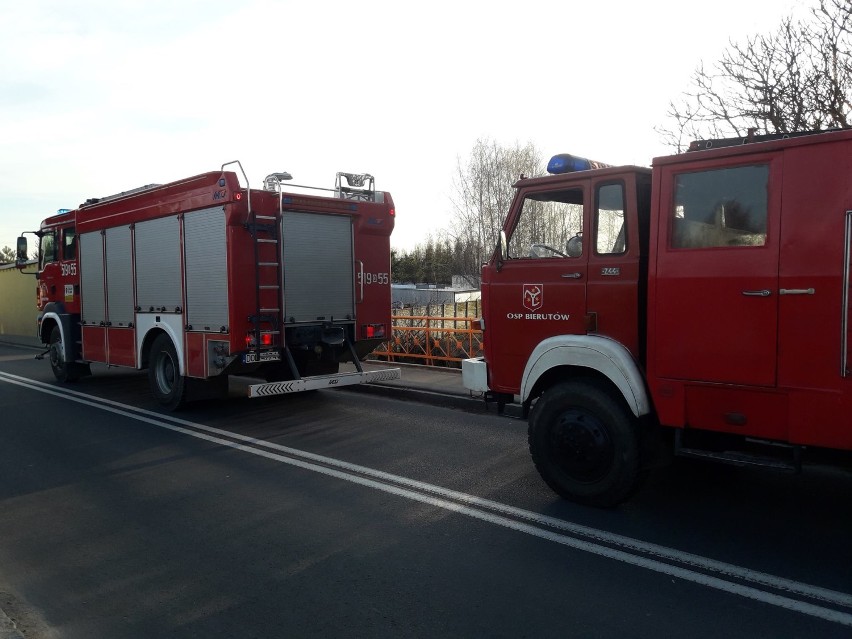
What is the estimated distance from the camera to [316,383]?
30.9 ft

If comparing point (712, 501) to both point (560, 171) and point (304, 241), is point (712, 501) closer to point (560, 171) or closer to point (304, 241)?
point (560, 171)

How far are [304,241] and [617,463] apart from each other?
5776mm

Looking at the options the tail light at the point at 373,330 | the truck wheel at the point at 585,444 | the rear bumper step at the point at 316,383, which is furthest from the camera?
the tail light at the point at 373,330

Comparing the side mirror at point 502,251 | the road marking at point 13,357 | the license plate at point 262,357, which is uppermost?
the side mirror at point 502,251

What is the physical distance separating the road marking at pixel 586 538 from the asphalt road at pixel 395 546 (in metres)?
0.02

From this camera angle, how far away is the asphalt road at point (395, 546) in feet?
12.6

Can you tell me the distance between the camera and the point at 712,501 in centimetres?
562

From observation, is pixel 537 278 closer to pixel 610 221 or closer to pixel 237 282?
pixel 610 221

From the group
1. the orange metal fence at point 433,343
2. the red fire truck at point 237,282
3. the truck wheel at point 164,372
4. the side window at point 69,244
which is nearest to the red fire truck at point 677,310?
the red fire truck at point 237,282

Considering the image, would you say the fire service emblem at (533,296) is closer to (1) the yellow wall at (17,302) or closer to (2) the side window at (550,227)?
→ (2) the side window at (550,227)

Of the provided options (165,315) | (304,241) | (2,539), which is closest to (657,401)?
(2,539)

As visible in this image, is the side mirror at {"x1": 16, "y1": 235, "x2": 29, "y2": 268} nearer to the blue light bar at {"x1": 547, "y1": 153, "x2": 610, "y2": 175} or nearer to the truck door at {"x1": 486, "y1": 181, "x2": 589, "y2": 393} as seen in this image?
the truck door at {"x1": 486, "y1": 181, "x2": 589, "y2": 393}

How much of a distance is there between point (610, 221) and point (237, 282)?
513 cm

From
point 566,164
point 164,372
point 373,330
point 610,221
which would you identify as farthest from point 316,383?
point 610,221
